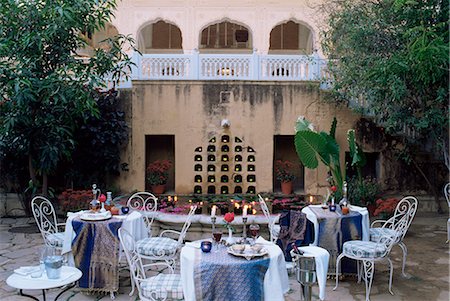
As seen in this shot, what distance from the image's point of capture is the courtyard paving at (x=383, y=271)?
6020mm

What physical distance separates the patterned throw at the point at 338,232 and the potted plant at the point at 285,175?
5.74 m

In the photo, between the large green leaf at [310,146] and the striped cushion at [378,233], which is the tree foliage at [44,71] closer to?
the large green leaf at [310,146]

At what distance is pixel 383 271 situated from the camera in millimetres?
7105

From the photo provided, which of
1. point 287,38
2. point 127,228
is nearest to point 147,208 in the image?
point 127,228

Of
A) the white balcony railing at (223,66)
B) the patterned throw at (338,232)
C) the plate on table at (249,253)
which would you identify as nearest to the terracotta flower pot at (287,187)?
the white balcony railing at (223,66)

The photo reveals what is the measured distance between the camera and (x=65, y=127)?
9430 millimetres

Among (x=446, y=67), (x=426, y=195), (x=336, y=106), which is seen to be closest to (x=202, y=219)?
(x=446, y=67)

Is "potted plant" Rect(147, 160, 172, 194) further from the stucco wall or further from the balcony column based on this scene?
the balcony column

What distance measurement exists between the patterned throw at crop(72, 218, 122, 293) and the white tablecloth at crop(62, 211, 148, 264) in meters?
0.15

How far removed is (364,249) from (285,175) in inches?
255

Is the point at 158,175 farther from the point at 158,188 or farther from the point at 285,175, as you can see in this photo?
the point at 285,175

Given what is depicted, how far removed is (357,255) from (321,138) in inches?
162

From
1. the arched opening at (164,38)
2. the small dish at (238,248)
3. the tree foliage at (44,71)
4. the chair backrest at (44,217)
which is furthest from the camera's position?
the arched opening at (164,38)

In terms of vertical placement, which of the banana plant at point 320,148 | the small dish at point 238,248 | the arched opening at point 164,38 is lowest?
the small dish at point 238,248
